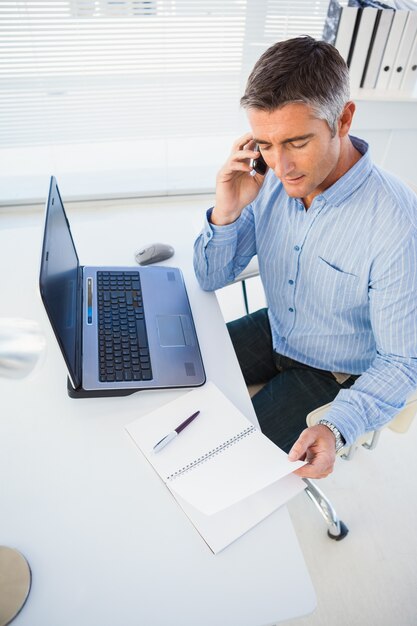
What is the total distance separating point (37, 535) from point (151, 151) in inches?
90.4

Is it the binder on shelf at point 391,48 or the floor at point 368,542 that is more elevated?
the binder on shelf at point 391,48

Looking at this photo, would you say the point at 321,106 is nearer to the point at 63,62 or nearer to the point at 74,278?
the point at 74,278

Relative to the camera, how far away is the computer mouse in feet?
4.31

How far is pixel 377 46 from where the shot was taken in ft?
6.75

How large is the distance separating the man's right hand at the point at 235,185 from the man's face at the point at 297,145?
0.14 m

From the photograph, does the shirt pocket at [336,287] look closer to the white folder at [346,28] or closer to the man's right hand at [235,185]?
the man's right hand at [235,185]

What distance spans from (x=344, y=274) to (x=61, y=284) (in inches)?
26.3

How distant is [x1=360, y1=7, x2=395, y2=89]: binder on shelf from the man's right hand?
1.38 m

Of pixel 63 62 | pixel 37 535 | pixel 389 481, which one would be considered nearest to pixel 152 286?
pixel 37 535

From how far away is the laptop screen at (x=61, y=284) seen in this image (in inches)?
31.4

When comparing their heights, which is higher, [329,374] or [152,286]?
[152,286]

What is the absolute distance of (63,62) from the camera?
A: 7.22 feet

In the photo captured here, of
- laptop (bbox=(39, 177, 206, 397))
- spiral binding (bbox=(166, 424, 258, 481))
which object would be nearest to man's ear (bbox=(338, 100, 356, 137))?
laptop (bbox=(39, 177, 206, 397))

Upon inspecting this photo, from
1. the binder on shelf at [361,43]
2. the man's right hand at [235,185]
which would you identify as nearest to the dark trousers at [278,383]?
the man's right hand at [235,185]
